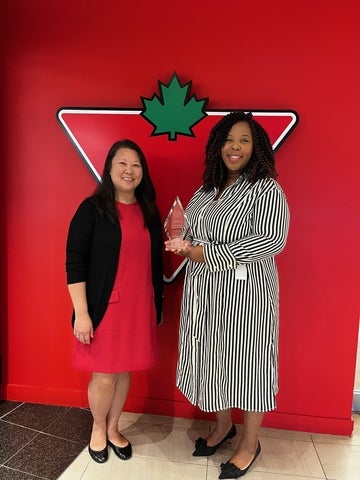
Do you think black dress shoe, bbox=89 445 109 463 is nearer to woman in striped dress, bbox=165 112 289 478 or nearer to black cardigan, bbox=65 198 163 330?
woman in striped dress, bbox=165 112 289 478

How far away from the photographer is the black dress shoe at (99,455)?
193 centimetres

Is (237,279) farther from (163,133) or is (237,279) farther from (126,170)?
(163,133)

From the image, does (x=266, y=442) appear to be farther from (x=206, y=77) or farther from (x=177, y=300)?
(x=206, y=77)

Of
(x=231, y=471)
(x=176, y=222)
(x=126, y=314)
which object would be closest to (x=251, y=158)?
(x=176, y=222)

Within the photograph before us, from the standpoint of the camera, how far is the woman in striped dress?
1.66 metres

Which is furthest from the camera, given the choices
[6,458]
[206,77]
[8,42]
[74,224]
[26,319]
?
[26,319]

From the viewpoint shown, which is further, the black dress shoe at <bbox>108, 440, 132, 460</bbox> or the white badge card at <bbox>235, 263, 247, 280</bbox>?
the black dress shoe at <bbox>108, 440, 132, 460</bbox>

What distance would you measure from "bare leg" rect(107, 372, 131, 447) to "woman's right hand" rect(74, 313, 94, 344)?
327 mm

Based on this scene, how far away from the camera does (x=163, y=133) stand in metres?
2.16

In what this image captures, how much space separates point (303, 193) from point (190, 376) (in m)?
1.08

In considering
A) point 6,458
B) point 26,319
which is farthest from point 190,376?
point 26,319

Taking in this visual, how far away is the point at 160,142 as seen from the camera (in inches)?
85.7

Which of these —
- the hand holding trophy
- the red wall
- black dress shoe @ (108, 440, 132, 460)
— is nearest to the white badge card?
the hand holding trophy

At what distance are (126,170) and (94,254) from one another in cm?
40
